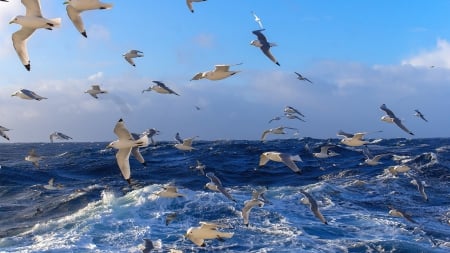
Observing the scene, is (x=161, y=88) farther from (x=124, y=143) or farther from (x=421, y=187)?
(x=421, y=187)

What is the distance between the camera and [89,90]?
45.4 feet

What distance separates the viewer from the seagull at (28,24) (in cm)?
938

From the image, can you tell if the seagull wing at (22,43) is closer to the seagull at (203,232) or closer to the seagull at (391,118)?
the seagull at (203,232)

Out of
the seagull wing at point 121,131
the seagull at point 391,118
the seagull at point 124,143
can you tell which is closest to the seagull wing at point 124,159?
the seagull at point 124,143

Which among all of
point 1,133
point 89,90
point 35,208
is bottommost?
point 35,208

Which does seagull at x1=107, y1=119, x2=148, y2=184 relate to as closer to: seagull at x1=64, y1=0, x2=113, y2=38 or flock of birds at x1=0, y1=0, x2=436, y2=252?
flock of birds at x1=0, y1=0, x2=436, y2=252

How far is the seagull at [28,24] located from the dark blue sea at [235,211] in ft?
15.8

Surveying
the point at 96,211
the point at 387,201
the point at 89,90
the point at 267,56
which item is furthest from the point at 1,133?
the point at 387,201

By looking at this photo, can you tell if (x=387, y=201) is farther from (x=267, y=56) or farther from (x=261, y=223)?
(x=267, y=56)

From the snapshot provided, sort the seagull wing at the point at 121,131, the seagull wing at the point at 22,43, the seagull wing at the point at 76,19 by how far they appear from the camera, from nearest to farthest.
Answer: the seagull wing at the point at 121,131, the seagull wing at the point at 76,19, the seagull wing at the point at 22,43

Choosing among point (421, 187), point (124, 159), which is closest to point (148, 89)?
point (124, 159)

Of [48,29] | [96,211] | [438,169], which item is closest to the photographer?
[48,29]

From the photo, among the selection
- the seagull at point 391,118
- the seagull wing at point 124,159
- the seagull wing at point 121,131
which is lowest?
the seagull wing at point 124,159

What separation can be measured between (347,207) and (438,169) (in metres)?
12.0
